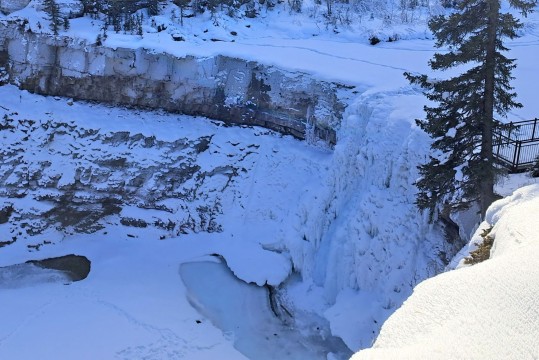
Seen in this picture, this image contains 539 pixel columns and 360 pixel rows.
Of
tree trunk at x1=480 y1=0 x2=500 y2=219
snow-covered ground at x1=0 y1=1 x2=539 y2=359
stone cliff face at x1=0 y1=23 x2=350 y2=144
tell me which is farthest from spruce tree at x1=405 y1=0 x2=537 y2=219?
stone cliff face at x1=0 y1=23 x2=350 y2=144

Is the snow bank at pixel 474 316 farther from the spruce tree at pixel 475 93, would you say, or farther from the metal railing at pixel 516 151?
the metal railing at pixel 516 151

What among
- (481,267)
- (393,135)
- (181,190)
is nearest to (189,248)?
(181,190)

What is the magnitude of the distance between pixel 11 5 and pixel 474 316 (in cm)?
2174

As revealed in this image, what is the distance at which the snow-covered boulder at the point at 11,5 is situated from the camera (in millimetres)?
21703

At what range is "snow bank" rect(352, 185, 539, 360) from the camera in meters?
4.55

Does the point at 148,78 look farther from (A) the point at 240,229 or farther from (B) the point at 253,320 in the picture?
(B) the point at 253,320

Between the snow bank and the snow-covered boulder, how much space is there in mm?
20716

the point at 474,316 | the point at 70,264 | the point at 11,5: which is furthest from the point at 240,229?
the point at 474,316

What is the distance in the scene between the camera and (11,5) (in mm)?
21859

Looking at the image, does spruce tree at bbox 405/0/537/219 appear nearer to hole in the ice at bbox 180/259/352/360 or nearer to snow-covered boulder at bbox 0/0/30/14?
hole in the ice at bbox 180/259/352/360

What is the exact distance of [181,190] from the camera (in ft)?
65.8

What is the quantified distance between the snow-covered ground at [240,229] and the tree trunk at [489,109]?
1099 mm

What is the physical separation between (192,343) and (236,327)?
127 centimetres

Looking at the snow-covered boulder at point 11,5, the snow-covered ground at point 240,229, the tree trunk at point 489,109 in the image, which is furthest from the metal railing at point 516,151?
the snow-covered boulder at point 11,5
